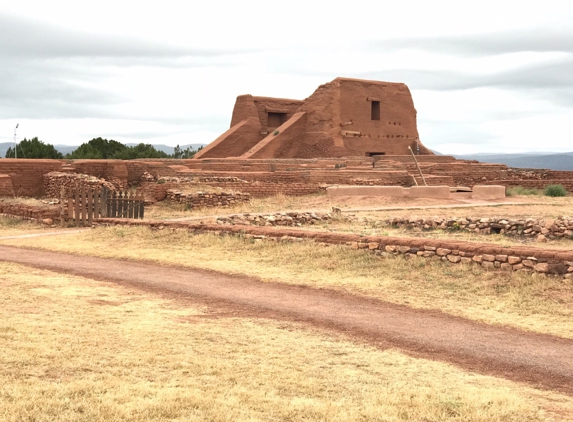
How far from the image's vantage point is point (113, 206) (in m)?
18.0

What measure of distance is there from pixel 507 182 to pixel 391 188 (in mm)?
10632

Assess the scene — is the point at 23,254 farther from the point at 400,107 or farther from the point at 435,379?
the point at 400,107

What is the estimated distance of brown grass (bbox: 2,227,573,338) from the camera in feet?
26.5

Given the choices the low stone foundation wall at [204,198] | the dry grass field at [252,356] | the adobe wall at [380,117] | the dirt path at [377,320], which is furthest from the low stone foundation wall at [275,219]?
the adobe wall at [380,117]

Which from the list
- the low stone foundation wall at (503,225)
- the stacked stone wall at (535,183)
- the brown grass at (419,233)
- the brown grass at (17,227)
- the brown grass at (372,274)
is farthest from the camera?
the stacked stone wall at (535,183)

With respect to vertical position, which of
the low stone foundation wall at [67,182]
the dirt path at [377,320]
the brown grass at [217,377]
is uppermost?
the low stone foundation wall at [67,182]

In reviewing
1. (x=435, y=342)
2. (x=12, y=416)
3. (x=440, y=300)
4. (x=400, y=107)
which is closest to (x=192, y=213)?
(x=440, y=300)

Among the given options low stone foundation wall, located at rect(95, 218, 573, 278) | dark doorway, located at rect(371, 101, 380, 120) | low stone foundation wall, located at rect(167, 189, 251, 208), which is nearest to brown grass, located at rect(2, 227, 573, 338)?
low stone foundation wall, located at rect(95, 218, 573, 278)

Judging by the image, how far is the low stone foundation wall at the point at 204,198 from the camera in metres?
21.9

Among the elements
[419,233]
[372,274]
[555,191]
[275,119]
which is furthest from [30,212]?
[275,119]

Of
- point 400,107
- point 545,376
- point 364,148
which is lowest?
point 545,376

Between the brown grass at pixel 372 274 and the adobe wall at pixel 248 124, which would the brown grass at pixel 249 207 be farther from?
the adobe wall at pixel 248 124

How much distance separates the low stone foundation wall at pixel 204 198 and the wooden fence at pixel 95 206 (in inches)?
148

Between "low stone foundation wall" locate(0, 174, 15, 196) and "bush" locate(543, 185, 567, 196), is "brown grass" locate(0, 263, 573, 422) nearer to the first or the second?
"low stone foundation wall" locate(0, 174, 15, 196)
